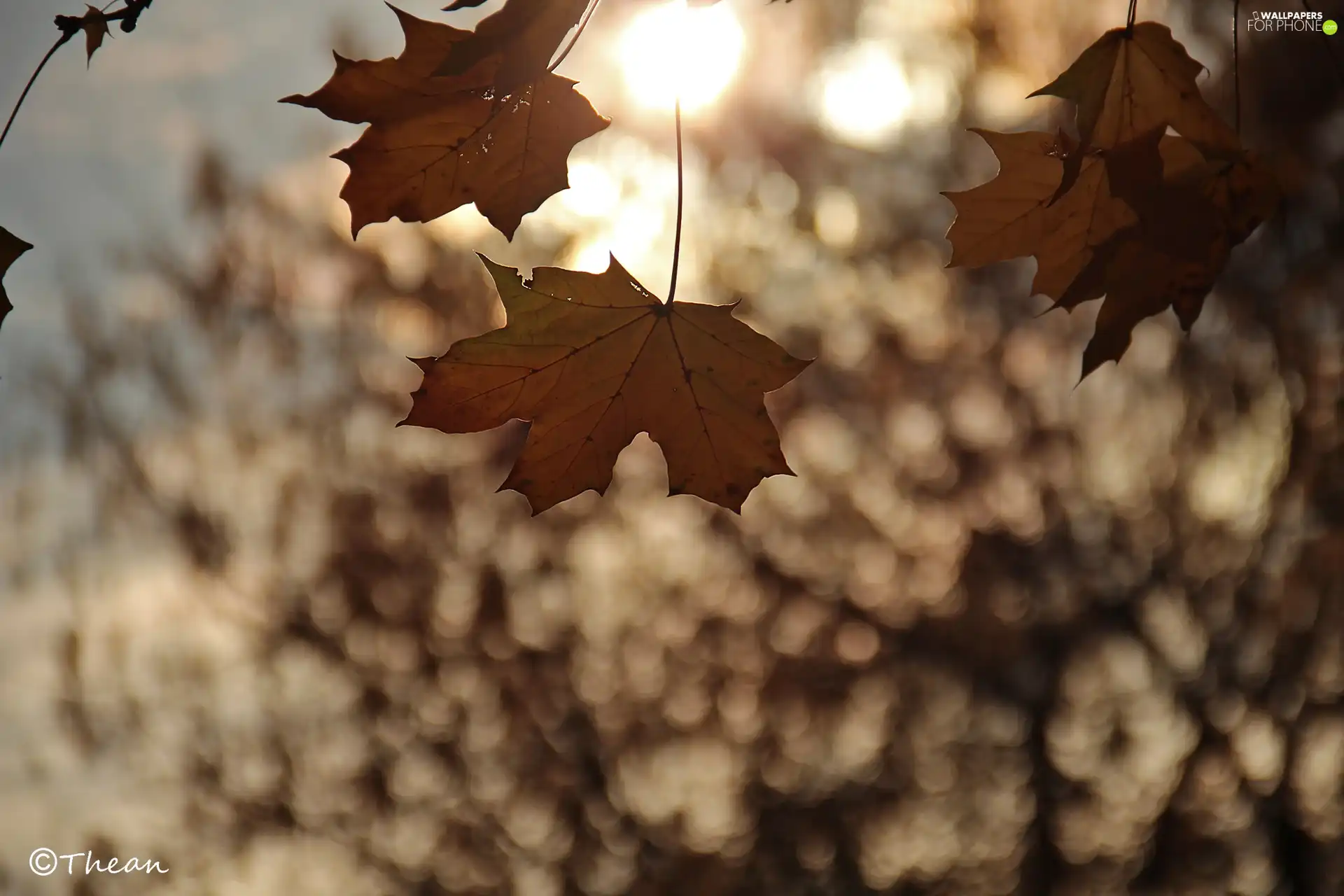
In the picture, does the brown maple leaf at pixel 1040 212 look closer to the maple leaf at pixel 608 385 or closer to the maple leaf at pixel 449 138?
the maple leaf at pixel 608 385

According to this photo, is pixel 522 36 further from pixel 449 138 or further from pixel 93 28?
pixel 93 28

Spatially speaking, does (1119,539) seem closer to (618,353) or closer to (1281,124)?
(1281,124)

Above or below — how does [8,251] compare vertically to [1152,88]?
below

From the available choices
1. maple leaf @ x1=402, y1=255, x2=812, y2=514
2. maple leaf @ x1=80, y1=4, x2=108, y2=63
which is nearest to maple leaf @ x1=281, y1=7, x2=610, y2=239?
maple leaf @ x1=402, y1=255, x2=812, y2=514

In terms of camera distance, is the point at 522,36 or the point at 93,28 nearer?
the point at 522,36

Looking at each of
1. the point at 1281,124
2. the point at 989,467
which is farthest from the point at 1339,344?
the point at 989,467

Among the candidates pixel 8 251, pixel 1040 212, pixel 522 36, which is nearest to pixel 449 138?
pixel 522 36

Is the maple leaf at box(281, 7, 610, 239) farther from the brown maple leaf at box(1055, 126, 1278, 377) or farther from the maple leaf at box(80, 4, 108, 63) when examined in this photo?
the brown maple leaf at box(1055, 126, 1278, 377)
